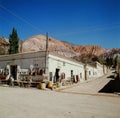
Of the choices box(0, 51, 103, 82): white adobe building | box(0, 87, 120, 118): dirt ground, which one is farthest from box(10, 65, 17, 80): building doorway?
box(0, 87, 120, 118): dirt ground

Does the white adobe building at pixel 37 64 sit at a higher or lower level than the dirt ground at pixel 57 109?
higher

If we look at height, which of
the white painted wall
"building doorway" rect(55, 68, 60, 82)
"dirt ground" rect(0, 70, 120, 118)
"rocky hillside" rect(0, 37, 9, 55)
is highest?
"rocky hillside" rect(0, 37, 9, 55)

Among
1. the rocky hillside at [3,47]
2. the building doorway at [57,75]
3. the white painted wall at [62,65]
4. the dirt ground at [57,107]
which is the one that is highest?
the rocky hillside at [3,47]

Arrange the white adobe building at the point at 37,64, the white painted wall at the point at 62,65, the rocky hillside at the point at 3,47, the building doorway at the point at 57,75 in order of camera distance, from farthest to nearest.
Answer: the rocky hillside at the point at 3,47 < the building doorway at the point at 57,75 < the white painted wall at the point at 62,65 < the white adobe building at the point at 37,64

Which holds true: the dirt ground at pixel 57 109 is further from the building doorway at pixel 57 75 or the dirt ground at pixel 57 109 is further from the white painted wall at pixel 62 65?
the building doorway at pixel 57 75

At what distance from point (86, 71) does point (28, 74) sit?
20592mm

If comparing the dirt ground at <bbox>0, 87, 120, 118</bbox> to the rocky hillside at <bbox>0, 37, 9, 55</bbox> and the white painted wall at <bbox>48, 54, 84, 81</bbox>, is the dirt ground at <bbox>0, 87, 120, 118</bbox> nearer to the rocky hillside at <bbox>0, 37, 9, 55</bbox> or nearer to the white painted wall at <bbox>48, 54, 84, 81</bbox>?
the white painted wall at <bbox>48, 54, 84, 81</bbox>

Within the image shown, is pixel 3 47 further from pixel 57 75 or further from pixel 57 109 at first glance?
pixel 57 109

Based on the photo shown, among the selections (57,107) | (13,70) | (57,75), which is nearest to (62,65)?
(57,75)

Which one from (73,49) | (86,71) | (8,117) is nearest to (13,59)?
(8,117)

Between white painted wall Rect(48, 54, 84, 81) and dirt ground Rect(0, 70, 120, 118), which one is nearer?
dirt ground Rect(0, 70, 120, 118)

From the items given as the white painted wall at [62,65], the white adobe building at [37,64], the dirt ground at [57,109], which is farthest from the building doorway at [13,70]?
the dirt ground at [57,109]

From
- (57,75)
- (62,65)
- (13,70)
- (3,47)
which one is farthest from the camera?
(3,47)

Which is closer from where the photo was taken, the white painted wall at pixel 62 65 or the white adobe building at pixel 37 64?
the white adobe building at pixel 37 64
